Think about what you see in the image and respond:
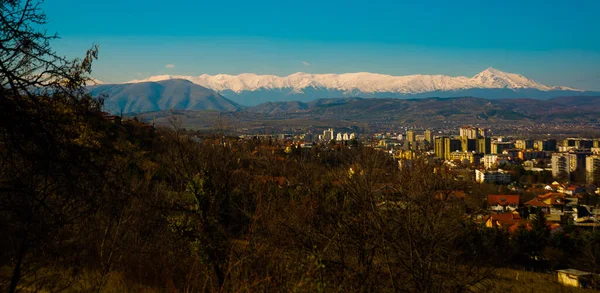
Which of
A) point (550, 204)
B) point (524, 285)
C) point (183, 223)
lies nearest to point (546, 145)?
point (550, 204)

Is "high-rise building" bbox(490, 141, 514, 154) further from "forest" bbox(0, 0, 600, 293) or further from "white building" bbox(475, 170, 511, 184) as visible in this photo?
"forest" bbox(0, 0, 600, 293)

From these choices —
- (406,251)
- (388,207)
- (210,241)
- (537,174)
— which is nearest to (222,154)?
(210,241)

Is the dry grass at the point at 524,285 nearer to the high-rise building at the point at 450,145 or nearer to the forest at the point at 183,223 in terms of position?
the forest at the point at 183,223

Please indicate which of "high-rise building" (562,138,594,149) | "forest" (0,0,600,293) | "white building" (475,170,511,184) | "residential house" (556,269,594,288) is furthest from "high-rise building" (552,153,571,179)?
"forest" (0,0,600,293)

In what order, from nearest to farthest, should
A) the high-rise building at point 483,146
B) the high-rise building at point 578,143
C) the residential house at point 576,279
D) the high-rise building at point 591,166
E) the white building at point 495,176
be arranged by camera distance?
the residential house at point 576,279 → the white building at point 495,176 → the high-rise building at point 591,166 → the high-rise building at point 483,146 → the high-rise building at point 578,143

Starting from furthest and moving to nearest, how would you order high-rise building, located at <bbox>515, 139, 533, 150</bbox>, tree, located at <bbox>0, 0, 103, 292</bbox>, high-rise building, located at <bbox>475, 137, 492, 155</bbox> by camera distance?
1. high-rise building, located at <bbox>515, 139, 533, 150</bbox>
2. high-rise building, located at <bbox>475, 137, 492, 155</bbox>
3. tree, located at <bbox>0, 0, 103, 292</bbox>

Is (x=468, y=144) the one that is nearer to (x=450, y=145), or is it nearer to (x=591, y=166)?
(x=450, y=145)

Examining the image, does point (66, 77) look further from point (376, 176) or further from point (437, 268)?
point (376, 176)

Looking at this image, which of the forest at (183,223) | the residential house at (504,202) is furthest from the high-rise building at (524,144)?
the forest at (183,223)

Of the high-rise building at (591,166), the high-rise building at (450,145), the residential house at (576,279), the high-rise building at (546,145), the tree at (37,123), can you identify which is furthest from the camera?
the high-rise building at (546,145)

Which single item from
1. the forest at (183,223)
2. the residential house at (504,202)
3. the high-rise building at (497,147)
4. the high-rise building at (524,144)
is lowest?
the high-rise building at (524,144)

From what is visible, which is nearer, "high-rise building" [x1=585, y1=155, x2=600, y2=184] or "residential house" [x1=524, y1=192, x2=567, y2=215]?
"residential house" [x1=524, y1=192, x2=567, y2=215]
